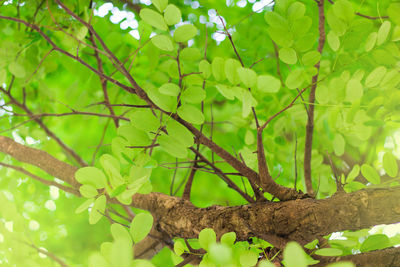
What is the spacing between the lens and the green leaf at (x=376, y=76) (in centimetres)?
54

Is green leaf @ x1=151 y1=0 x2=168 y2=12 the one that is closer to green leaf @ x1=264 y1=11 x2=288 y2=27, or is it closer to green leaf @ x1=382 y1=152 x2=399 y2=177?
green leaf @ x1=264 y1=11 x2=288 y2=27

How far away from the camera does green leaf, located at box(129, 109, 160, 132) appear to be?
53 cm

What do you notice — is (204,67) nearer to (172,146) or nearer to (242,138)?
(172,146)

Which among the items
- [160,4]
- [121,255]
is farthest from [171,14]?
[121,255]

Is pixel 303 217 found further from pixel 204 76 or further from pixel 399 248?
pixel 204 76

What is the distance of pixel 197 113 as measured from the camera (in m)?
0.54

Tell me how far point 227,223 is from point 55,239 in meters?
0.90

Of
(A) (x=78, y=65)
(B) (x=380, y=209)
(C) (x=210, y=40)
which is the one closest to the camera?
(B) (x=380, y=209)

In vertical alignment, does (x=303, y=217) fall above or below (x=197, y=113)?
below

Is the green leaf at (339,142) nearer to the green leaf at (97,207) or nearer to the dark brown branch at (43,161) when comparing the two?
the green leaf at (97,207)

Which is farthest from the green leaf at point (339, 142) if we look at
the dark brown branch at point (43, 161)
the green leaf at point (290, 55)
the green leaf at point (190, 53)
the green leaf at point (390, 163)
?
the dark brown branch at point (43, 161)

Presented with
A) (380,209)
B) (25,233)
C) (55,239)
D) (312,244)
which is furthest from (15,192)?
(380,209)

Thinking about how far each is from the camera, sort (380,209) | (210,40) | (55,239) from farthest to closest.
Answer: (55,239), (210,40), (380,209)

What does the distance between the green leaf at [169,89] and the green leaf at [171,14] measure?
0.33 ft
